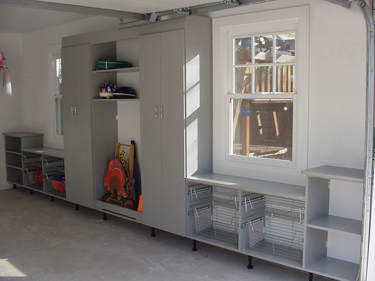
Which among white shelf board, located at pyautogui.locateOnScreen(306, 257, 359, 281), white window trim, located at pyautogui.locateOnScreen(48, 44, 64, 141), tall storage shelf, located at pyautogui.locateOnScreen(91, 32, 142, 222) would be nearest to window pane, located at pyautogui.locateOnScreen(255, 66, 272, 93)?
white shelf board, located at pyautogui.locateOnScreen(306, 257, 359, 281)

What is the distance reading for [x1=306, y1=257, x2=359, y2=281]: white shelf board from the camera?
371cm

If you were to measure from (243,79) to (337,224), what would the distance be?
6.10ft

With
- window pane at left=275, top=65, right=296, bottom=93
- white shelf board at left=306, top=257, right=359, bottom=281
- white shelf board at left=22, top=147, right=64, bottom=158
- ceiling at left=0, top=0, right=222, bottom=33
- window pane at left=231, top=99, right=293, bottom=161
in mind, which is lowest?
white shelf board at left=306, top=257, right=359, bottom=281

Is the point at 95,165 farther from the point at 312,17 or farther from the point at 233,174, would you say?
the point at 312,17

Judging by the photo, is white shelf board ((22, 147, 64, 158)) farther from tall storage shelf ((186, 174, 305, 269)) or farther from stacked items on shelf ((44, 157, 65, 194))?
tall storage shelf ((186, 174, 305, 269))

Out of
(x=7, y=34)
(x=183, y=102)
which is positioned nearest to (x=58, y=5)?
(x=183, y=102)

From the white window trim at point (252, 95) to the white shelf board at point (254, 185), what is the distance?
14 cm

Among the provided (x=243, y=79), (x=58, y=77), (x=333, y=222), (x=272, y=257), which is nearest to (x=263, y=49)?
(x=243, y=79)

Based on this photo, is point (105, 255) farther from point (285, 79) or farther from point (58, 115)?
point (58, 115)

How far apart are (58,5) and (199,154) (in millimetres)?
2186

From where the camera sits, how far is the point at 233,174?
16.1 feet

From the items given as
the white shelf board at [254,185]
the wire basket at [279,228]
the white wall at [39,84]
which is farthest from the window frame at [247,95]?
the white wall at [39,84]

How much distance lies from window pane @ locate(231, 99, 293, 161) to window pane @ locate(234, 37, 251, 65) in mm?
436

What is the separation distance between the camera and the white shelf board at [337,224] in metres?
3.66
